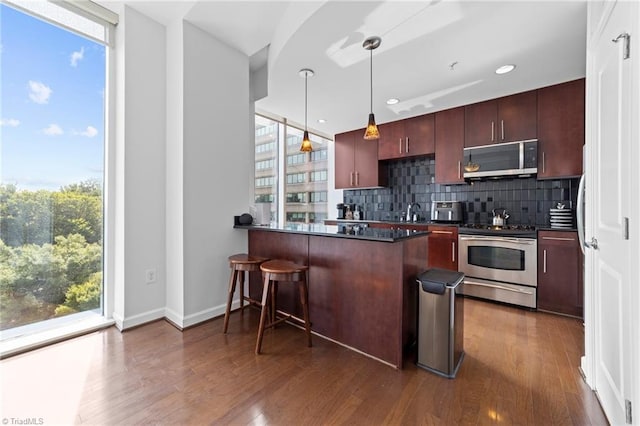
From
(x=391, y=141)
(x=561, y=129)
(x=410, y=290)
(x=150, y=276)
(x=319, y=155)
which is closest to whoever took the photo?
(x=410, y=290)

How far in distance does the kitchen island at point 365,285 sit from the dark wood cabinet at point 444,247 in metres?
1.47

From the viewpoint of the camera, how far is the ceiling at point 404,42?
196cm

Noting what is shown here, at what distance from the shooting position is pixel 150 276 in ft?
8.48

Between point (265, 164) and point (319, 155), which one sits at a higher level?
point (319, 155)

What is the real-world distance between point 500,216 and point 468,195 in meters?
0.51

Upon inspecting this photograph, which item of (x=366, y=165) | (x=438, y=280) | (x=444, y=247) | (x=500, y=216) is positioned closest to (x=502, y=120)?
(x=500, y=216)

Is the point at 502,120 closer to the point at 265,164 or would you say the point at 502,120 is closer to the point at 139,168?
the point at 265,164

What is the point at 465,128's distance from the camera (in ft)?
12.0

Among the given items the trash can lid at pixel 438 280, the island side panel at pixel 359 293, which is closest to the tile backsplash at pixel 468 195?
the trash can lid at pixel 438 280

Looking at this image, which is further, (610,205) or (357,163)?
(357,163)

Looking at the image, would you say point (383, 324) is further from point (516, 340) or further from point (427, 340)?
point (516, 340)

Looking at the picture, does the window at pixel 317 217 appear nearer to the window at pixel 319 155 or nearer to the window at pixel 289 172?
the window at pixel 289 172

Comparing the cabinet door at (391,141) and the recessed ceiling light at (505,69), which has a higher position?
the recessed ceiling light at (505,69)

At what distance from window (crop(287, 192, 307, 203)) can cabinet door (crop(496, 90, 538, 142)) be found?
3.15 meters
